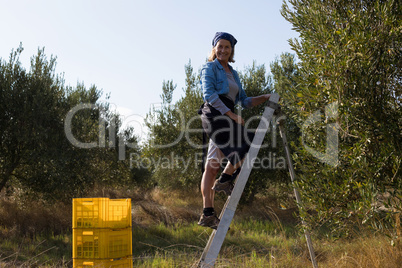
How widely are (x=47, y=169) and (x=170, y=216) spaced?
540cm

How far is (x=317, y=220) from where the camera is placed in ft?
14.9

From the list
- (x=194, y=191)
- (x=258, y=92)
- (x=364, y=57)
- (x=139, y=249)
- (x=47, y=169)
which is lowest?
(x=139, y=249)

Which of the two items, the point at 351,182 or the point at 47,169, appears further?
the point at 47,169

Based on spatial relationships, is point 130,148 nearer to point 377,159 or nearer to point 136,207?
point 136,207

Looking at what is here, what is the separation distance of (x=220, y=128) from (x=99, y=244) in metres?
2.58

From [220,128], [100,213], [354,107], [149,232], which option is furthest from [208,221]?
[149,232]

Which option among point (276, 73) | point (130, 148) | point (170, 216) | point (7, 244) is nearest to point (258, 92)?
point (276, 73)

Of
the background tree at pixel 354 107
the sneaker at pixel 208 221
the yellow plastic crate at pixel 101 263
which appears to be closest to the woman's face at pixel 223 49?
the background tree at pixel 354 107

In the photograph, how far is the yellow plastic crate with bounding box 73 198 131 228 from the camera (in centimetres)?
524

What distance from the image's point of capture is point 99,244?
5.14 metres

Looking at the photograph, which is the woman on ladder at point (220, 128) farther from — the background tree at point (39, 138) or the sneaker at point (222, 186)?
the background tree at point (39, 138)

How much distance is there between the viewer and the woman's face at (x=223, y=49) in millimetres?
4301

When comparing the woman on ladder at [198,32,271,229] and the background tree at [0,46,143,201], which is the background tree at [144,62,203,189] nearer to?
the background tree at [0,46,143,201]

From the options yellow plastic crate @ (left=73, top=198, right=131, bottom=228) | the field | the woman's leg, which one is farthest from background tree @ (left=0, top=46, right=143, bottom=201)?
the woman's leg
